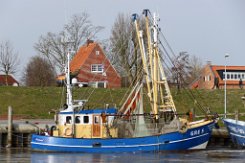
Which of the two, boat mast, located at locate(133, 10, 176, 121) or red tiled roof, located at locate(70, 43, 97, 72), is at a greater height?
red tiled roof, located at locate(70, 43, 97, 72)

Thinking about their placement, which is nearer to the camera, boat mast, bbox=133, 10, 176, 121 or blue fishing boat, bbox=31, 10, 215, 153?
blue fishing boat, bbox=31, 10, 215, 153

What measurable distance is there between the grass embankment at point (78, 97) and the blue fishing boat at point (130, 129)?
18.9m

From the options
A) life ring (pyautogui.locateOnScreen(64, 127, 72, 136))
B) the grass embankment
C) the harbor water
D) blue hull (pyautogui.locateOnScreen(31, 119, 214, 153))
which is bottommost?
the harbor water

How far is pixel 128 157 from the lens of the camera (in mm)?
36156

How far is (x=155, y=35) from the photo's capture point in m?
40.5

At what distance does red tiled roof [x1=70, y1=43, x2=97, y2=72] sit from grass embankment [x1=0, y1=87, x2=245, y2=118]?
12.6m

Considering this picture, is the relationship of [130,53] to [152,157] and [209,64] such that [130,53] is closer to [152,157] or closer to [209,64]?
[209,64]

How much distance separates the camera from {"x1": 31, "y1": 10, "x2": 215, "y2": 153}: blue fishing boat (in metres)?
38.2

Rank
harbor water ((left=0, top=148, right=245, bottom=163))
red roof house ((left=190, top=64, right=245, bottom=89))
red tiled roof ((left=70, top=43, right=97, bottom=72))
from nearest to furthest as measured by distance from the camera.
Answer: harbor water ((left=0, top=148, right=245, bottom=163)), red tiled roof ((left=70, top=43, right=97, bottom=72)), red roof house ((left=190, top=64, right=245, bottom=89))

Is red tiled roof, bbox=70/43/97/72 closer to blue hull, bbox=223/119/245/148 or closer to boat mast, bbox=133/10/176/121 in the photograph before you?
blue hull, bbox=223/119/245/148

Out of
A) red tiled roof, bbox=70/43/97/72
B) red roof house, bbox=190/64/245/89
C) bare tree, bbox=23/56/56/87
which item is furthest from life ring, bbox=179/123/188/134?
red roof house, bbox=190/64/245/89

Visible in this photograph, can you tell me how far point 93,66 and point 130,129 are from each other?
41.7 metres

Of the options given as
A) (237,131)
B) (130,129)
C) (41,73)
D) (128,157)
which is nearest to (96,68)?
(41,73)

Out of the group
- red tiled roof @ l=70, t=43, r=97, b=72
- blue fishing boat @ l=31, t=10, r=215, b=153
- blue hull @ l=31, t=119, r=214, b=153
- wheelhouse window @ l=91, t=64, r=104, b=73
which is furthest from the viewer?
wheelhouse window @ l=91, t=64, r=104, b=73
